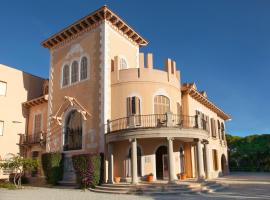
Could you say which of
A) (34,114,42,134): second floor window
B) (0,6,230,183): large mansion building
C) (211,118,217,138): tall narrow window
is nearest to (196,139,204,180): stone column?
(0,6,230,183): large mansion building

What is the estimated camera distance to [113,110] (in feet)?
62.3

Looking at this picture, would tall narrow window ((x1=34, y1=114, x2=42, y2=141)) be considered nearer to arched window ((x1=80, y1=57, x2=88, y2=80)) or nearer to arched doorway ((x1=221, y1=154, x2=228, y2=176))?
arched window ((x1=80, y1=57, x2=88, y2=80))

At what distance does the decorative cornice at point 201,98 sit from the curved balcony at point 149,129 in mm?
3297

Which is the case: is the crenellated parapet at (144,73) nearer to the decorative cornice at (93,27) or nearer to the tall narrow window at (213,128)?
the decorative cornice at (93,27)

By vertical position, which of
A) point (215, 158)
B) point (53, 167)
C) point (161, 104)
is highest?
point (161, 104)

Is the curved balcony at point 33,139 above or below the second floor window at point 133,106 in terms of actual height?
below

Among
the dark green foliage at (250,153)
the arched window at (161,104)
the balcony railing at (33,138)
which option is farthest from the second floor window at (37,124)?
the dark green foliage at (250,153)

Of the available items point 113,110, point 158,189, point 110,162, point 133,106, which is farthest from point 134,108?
point 158,189

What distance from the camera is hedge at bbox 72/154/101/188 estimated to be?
54.5ft

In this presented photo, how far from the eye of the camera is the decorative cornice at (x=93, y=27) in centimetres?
2039

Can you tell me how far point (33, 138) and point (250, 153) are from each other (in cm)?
3086

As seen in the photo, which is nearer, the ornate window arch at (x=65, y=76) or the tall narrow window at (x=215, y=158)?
the ornate window arch at (x=65, y=76)

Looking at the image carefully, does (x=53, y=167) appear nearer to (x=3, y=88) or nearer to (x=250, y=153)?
(x=3, y=88)

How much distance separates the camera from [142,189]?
14.5m
